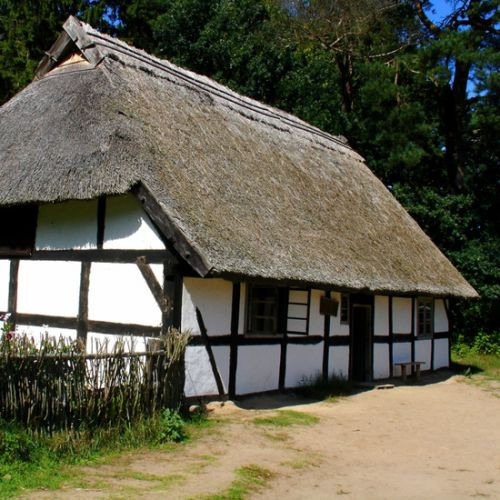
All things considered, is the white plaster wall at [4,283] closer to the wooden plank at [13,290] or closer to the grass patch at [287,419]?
the wooden plank at [13,290]

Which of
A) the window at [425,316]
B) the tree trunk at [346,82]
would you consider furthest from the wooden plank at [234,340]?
the tree trunk at [346,82]

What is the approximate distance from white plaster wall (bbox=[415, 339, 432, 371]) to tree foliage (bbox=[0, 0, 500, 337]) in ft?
16.2

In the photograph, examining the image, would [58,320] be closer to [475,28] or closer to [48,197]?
[48,197]

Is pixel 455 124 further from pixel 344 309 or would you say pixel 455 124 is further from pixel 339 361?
pixel 339 361

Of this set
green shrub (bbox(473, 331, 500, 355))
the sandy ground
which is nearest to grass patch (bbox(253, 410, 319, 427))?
the sandy ground

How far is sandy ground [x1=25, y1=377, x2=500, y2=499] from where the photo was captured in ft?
21.4

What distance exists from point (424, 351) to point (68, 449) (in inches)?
459

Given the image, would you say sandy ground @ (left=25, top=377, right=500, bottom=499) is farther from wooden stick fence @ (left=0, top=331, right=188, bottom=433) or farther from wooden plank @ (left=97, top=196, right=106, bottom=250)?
wooden plank @ (left=97, top=196, right=106, bottom=250)

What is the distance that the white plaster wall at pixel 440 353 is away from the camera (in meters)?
17.6

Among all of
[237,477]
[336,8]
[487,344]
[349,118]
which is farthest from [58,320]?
[336,8]

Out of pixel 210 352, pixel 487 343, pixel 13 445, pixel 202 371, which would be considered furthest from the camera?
pixel 487 343

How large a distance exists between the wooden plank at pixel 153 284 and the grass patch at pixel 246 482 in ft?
10.5

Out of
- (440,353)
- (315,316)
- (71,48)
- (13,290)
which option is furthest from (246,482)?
(440,353)

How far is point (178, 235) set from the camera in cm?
926
